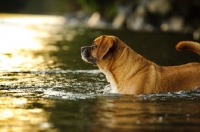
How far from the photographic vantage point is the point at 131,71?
35.6ft

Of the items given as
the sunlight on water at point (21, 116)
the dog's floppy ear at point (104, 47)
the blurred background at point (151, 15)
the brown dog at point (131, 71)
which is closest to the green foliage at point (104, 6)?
the blurred background at point (151, 15)

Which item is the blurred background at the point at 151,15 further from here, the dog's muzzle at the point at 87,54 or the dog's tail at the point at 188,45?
the dog's muzzle at the point at 87,54

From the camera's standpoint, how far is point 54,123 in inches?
339

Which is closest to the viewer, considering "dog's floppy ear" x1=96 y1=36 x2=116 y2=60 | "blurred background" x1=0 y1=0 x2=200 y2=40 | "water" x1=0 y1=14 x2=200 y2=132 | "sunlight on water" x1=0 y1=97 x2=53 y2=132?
"sunlight on water" x1=0 y1=97 x2=53 y2=132

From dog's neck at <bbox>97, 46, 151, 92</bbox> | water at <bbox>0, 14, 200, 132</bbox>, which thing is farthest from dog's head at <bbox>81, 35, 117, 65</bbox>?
water at <bbox>0, 14, 200, 132</bbox>

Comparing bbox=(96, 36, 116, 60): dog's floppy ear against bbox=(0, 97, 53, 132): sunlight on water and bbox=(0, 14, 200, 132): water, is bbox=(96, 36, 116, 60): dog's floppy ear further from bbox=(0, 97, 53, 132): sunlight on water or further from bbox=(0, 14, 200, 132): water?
bbox=(0, 97, 53, 132): sunlight on water

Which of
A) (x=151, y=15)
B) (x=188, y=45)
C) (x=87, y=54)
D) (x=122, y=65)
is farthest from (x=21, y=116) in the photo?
(x=151, y=15)

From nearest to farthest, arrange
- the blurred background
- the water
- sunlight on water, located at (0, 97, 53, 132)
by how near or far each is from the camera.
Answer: sunlight on water, located at (0, 97, 53, 132) → the water → the blurred background

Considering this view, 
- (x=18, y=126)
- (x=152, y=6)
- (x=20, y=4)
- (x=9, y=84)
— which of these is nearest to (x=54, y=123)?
(x=18, y=126)

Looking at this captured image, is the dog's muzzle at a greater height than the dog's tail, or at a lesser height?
lesser

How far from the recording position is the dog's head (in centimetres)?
1073

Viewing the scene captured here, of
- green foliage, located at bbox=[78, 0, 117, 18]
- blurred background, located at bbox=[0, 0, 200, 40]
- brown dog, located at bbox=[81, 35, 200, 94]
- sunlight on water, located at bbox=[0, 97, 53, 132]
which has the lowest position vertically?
sunlight on water, located at bbox=[0, 97, 53, 132]

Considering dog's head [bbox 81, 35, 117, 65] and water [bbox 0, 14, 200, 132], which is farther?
dog's head [bbox 81, 35, 117, 65]

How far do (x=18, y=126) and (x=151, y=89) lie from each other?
3.20 m
